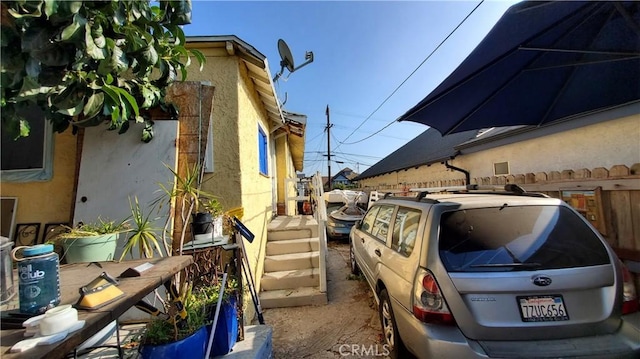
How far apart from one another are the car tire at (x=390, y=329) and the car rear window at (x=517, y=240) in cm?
105

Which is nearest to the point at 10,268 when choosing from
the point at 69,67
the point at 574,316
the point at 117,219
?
the point at 69,67

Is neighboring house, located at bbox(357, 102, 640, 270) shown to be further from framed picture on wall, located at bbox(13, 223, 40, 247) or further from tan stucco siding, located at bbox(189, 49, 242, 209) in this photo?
framed picture on wall, located at bbox(13, 223, 40, 247)

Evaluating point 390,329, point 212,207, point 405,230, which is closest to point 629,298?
point 405,230

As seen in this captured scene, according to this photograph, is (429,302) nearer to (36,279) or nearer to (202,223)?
(36,279)

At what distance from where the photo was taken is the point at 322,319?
3.99m

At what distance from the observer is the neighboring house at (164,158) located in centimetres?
336

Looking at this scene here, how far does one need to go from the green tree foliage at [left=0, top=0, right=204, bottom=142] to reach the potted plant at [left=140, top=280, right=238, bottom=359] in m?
1.87

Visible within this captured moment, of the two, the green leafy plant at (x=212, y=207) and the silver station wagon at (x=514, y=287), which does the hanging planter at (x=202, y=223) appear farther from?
the silver station wagon at (x=514, y=287)

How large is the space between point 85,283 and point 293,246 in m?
4.00

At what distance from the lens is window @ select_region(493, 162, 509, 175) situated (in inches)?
265

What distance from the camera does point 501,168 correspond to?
688 centimetres

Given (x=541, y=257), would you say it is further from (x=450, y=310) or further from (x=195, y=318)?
(x=195, y=318)

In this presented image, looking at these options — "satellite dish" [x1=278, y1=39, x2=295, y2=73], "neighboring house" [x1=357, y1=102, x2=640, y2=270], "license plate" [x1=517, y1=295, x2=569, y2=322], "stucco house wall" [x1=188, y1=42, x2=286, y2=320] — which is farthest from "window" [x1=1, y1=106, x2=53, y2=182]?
"neighboring house" [x1=357, y1=102, x2=640, y2=270]

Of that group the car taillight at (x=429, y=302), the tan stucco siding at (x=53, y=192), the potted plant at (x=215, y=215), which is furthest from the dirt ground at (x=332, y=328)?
the tan stucco siding at (x=53, y=192)
